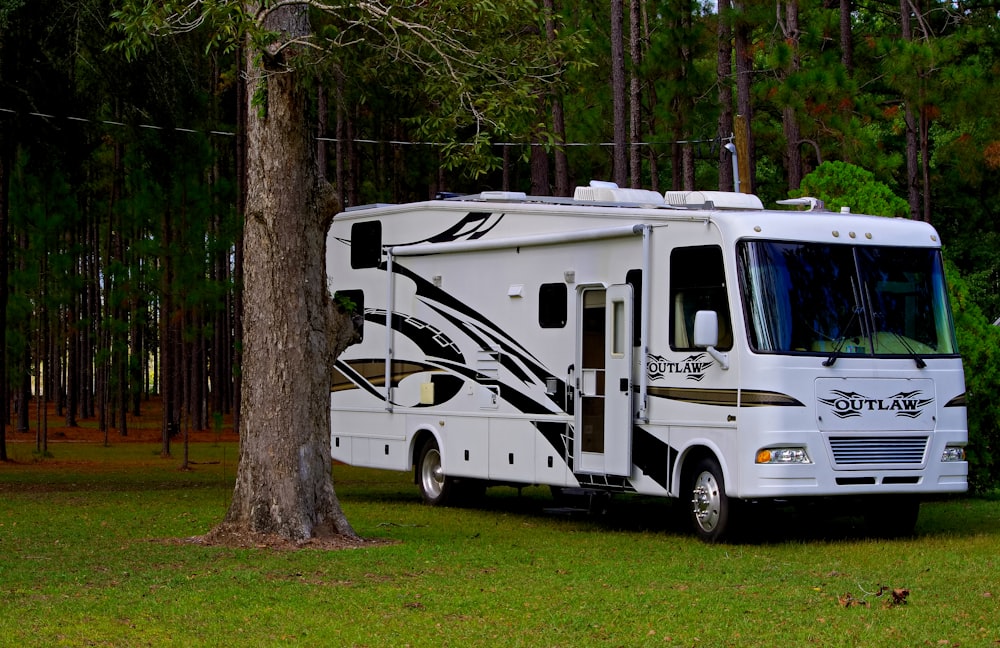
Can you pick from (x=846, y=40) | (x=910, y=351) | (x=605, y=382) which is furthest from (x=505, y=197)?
(x=846, y=40)

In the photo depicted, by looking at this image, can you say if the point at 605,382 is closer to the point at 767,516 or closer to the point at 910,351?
the point at 767,516

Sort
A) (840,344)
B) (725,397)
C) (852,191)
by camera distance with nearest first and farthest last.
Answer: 1. (725,397)
2. (840,344)
3. (852,191)

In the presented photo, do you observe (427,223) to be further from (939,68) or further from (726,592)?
(939,68)

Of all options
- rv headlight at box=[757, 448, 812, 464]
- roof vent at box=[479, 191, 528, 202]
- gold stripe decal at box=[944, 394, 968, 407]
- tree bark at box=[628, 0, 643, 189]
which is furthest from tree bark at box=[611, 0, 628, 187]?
rv headlight at box=[757, 448, 812, 464]

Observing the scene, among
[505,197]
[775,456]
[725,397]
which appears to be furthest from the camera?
[505,197]

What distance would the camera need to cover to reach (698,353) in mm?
13898

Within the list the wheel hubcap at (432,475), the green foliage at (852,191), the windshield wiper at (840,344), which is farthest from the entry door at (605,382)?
the green foliage at (852,191)

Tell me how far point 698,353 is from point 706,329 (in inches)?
21.8

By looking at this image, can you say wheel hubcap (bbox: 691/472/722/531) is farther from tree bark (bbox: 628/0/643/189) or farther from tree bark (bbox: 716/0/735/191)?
tree bark (bbox: 716/0/735/191)

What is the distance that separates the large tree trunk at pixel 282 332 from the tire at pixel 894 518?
5.21 meters

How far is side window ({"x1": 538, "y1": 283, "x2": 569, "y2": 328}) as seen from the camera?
618 inches

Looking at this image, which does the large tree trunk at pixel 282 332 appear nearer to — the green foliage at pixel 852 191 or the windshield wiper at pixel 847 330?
the windshield wiper at pixel 847 330

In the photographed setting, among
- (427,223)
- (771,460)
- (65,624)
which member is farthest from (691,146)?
(65,624)

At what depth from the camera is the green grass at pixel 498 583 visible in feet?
29.1
